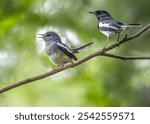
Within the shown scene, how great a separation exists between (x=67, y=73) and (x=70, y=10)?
0.24 metres

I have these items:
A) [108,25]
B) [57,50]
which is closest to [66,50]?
[57,50]

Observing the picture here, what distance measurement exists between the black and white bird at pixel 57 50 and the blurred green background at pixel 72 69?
0.07 feet

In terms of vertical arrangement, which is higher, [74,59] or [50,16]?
[50,16]

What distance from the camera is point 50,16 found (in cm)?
206

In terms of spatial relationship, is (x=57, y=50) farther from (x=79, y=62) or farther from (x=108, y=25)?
(x=108, y=25)

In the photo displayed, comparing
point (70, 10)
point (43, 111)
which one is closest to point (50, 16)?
point (70, 10)

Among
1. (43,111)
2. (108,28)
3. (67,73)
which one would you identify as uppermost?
(108,28)

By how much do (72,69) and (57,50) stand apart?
9 centimetres

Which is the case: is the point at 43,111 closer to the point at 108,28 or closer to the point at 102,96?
the point at 102,96

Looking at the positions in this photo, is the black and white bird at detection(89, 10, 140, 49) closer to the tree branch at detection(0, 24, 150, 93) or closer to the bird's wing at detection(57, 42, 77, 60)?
the tree branch at detection(0, 24, 150, 93)

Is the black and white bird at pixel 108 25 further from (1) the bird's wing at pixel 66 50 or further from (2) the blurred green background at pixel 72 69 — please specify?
(1) the bird's wing at pixel 66 50

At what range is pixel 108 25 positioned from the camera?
2.03 meters

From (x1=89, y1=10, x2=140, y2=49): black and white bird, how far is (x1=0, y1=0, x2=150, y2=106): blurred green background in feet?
0.06

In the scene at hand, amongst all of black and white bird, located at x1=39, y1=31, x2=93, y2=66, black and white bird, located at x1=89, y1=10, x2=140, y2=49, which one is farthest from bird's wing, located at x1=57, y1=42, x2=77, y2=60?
black and white bird, located at x1=89, y1=10, x2=140, y2=49
